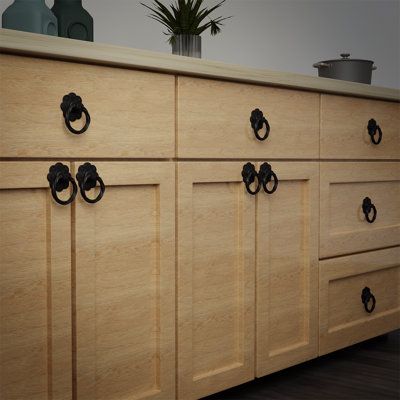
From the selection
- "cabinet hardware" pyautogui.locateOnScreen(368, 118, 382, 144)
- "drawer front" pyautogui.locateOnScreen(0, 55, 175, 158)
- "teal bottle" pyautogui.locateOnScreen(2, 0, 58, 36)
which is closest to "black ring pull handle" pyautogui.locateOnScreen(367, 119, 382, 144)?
"cabinet hardware" pyautogui.locateOnScreen(368, 118, 382, 144)

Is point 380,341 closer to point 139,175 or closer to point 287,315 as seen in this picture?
point 287,315

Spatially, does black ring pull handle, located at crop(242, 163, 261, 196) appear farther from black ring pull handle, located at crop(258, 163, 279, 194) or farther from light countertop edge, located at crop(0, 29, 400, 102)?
light countertop edge, located at crop(0, 29, 400, 102)

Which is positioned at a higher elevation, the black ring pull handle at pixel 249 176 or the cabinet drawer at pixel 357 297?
the black ring pull handle at pixel 249 176

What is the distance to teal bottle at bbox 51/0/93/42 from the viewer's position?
1524 millimetres

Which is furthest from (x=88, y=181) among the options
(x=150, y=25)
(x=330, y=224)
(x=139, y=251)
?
(x=150, y=25)

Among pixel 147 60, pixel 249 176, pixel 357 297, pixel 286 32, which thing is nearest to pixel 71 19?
pixel 147 60

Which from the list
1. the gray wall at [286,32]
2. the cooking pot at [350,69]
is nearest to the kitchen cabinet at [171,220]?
the cooking pot at [350,69]

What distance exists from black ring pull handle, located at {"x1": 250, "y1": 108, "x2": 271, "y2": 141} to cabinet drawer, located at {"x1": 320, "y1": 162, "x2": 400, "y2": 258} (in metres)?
0.28

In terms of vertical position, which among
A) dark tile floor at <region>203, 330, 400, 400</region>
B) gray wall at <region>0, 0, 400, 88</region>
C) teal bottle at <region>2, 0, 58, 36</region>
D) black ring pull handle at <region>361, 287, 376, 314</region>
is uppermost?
gray wall at <region>0, 0, 400, 88</region>

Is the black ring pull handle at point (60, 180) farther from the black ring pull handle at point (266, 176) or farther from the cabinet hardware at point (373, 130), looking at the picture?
the cabinet hardware at point (373, 130)

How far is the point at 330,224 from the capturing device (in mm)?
1970

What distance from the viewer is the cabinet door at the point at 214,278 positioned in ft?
5.06

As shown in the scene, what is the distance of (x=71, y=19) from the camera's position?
60.3 inches

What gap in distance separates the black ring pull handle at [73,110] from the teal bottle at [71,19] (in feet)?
0.95
